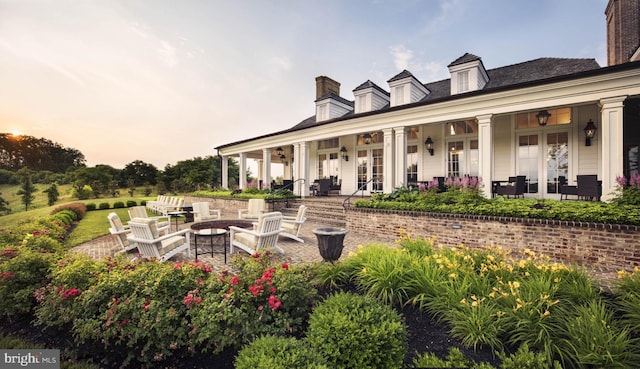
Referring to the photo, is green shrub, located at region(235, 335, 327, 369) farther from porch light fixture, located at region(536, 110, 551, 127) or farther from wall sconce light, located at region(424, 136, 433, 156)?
wall sconce light, located at region(424, 136, 433, 156)

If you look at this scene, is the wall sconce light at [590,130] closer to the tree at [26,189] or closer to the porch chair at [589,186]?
the porch chair at [589,186]

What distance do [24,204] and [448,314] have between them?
24.1m

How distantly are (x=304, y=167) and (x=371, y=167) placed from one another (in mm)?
3624

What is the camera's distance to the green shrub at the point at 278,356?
1.71 m

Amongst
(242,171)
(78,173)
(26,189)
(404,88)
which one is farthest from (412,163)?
(78,173)

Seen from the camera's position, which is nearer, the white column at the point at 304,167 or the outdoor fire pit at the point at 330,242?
the outdoor fire pit at the point at 330,242

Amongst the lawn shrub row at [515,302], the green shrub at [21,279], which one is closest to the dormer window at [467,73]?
the lawn shrub row at [515,302]

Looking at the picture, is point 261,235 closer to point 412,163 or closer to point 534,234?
point 534,234

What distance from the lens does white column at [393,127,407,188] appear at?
1036cm

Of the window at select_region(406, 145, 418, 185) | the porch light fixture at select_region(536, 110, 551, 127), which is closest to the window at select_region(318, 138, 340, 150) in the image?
the window at select_region(406, 145, 418, 185)

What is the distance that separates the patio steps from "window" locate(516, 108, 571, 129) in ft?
25.7

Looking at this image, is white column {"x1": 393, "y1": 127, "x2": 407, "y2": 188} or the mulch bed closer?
the mulch bed

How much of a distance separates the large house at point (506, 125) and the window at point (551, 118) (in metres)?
0.03

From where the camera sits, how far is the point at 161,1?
7.95 m
